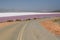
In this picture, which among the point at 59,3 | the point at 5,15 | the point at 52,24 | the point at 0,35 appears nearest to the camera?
the point at 0,35

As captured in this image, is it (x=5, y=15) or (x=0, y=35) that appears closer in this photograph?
(x=0, y=35)

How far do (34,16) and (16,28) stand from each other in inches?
14.2

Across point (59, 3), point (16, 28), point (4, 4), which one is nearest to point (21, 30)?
point (16, 28)

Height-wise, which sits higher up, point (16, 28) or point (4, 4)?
point (4, 4)

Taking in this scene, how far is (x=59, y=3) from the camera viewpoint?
1.13m

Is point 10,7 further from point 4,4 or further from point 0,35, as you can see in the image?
point 0,35

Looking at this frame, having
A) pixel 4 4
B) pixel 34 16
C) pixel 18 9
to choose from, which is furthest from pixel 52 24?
pixel 4 4

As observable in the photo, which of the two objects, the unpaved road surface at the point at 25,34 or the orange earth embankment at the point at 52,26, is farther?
the orange earth embankment at the point at 52,26

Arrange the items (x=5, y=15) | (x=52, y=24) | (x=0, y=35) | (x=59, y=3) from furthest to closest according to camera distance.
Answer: (x=59, y=3) → (x=5, y=15) → (x=52, y=24) → (x=0, y=35)

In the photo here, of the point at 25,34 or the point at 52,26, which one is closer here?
the point at 25,34

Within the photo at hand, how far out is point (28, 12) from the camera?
1075 mm

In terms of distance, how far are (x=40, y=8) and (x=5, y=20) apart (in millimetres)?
362

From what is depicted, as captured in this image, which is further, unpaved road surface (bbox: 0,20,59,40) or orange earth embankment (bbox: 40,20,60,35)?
orange earth embankment (bbox: 40,20,60,35)

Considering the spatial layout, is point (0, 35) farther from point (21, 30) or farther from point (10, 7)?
point (10, 7)
